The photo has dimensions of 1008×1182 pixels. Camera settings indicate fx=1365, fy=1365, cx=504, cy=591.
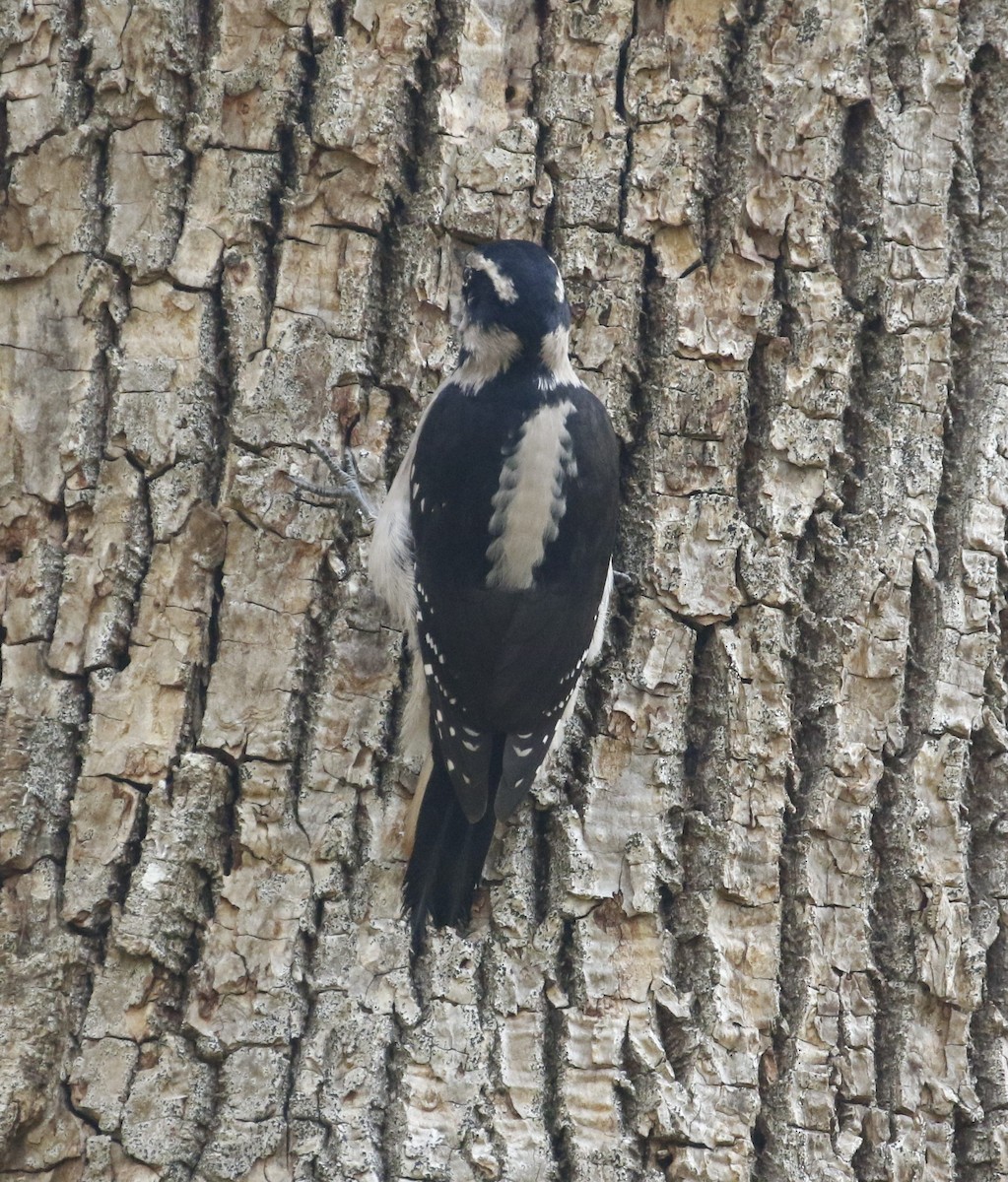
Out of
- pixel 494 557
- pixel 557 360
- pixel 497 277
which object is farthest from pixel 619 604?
pixel 497 277

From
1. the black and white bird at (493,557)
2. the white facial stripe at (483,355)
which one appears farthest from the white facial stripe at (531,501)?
the white facial stripe at (483,355)

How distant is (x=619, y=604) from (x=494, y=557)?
292 millimetres

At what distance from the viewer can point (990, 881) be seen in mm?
2752

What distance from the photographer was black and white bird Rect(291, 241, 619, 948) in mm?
2666

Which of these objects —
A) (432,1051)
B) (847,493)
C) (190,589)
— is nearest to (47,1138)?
(432,1051)

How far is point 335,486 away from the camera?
2721 millimetres

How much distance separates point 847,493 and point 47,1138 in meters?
1.96

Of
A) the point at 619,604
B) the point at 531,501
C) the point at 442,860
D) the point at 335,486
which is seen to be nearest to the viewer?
the point at 442,860

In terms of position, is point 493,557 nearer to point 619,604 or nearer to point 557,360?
point 619,604

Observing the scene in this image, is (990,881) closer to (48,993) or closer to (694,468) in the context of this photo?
(694,468)

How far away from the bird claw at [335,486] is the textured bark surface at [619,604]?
0.11 feet

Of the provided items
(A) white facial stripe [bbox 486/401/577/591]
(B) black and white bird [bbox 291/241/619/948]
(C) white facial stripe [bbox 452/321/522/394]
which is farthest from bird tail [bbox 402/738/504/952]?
(C) white facial stripe [bbox 452/321/522/394]

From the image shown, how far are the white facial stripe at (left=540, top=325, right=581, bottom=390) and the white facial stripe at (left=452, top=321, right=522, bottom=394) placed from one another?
7 centimetres

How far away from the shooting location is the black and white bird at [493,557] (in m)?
2.67
